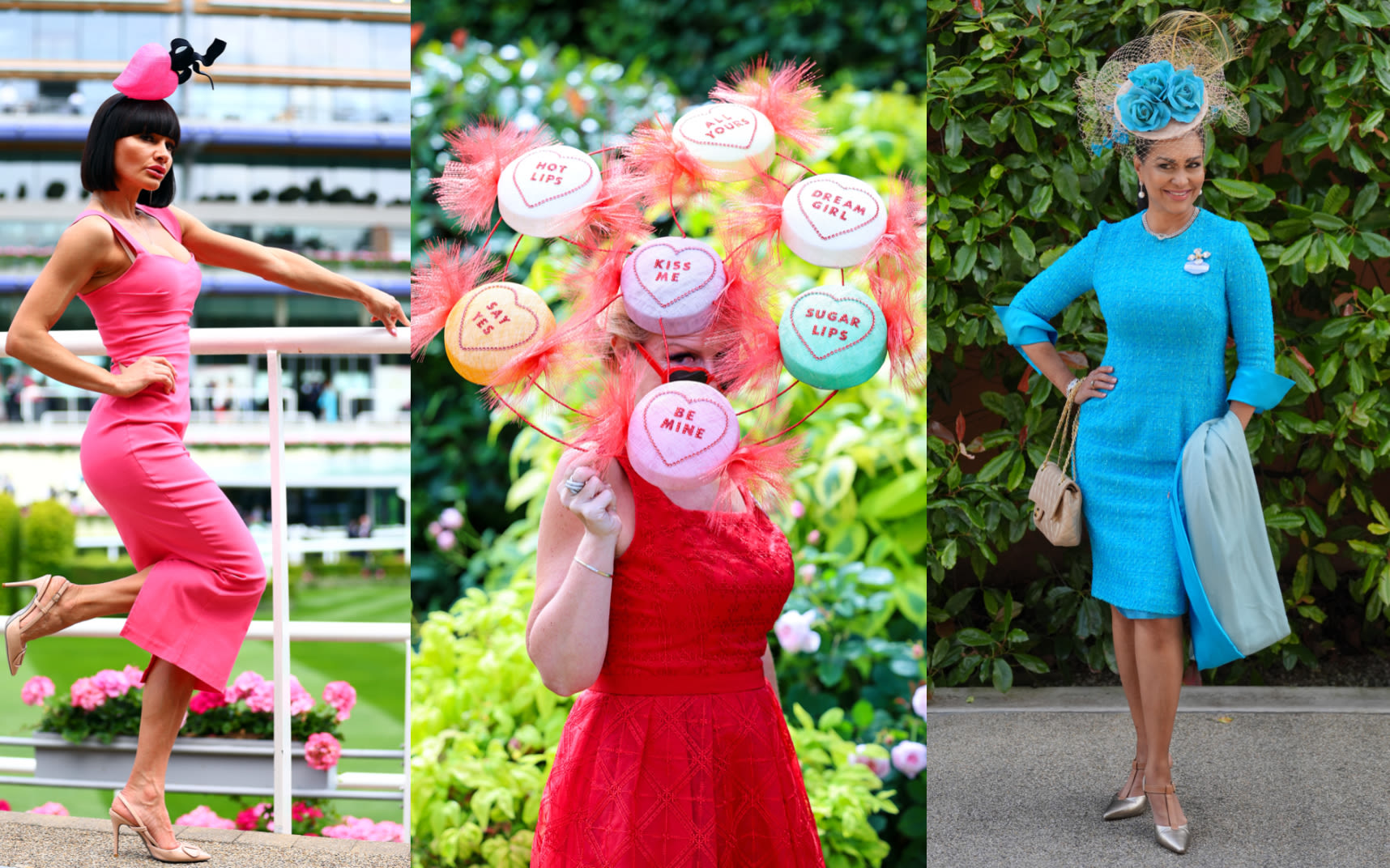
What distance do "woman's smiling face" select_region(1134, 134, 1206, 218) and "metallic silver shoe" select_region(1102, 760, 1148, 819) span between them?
51.5 inches

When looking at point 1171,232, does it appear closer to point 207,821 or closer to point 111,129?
point 111,129

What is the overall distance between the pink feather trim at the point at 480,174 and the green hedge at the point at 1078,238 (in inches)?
76.7

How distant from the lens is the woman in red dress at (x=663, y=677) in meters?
1.47

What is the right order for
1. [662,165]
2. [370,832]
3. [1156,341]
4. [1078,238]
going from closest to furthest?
[662,165]
[1156,341]
[370,832]
[1078,238]

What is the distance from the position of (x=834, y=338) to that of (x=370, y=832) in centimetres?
195

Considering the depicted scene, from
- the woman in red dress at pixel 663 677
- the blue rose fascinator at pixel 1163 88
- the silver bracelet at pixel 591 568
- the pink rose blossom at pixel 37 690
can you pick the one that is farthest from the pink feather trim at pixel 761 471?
the pink rose blossom at pixel 37 690

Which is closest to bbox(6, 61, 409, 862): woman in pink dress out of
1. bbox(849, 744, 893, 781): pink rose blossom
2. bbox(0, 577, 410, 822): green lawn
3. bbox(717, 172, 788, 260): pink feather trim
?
bbox(717, 172, 788, 260): pink feather trim

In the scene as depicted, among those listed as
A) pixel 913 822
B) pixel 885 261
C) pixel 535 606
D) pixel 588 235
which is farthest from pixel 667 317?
pixel 913 822

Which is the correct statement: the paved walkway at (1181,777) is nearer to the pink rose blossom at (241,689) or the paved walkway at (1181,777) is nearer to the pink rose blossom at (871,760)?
the pink rose blossom at (871,760)

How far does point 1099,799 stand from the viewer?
2758 mm

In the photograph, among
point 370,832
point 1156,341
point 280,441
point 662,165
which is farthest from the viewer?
point 370,832

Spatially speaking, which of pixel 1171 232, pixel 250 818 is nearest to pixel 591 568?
pixel 1171 232

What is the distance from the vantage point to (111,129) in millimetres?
2170

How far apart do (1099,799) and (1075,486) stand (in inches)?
31.9
